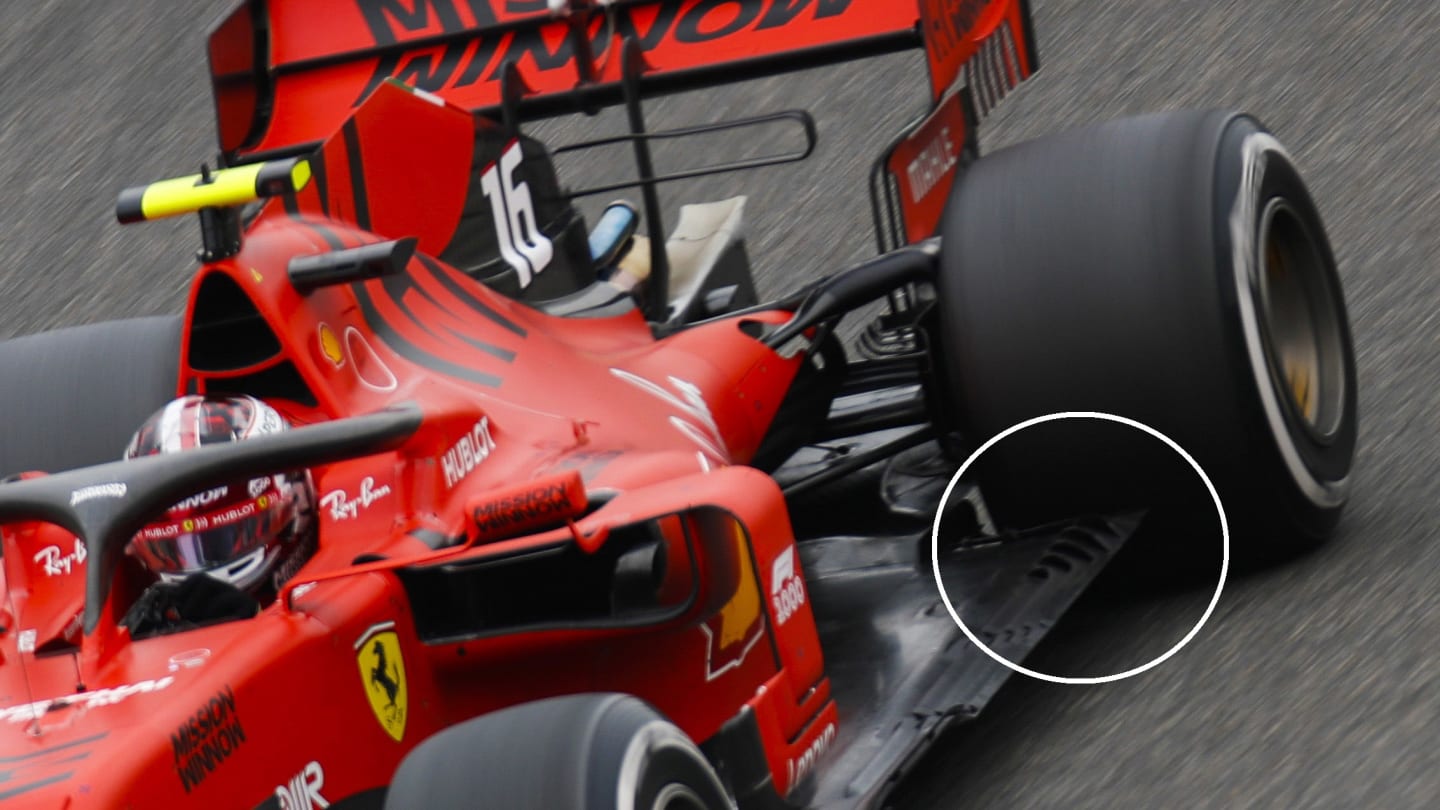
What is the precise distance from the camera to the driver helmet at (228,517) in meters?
3.57

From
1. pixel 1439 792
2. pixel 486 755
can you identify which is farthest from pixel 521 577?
pixel 1439 792

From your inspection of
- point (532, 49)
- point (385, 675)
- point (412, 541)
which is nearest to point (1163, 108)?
point (532, 49)

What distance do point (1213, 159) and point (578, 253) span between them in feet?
5.18

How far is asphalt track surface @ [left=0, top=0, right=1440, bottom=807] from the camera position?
162 inches

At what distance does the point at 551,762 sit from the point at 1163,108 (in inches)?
235

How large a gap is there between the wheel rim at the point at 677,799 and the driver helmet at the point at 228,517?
2.76 feet

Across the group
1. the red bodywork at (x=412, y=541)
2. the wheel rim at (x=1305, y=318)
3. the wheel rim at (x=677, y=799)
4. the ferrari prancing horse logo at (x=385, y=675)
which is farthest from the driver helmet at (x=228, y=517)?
the wheel rim at (x=1305, y=318)

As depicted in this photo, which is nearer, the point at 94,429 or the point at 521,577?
the point at 521,577

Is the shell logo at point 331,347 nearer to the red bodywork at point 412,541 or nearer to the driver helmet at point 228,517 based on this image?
the red bodywork at point 412,541

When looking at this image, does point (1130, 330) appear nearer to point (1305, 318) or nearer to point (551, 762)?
point (1305, 318)

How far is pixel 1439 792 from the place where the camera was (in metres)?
3.71

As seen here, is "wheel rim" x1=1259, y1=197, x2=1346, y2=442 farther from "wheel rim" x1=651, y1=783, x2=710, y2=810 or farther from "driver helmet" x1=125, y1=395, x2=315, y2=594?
"driver helmet" x1=125, y1=395, x2=315, y2=594

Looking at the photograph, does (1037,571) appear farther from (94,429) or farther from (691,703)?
(94,429)

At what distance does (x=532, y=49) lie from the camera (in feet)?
19.8
